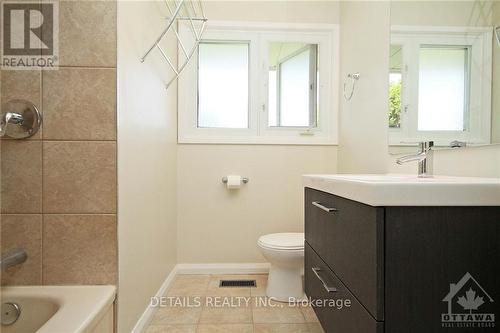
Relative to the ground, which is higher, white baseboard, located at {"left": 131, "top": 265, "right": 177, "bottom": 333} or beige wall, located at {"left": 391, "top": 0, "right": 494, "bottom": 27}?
beige wall, located at {"left": 391, "top": 0, "right": 494, "bottom": 27}

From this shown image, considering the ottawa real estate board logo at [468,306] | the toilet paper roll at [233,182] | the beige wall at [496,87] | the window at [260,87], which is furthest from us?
the window at [260,87]

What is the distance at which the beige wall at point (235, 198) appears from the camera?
2.32 meters

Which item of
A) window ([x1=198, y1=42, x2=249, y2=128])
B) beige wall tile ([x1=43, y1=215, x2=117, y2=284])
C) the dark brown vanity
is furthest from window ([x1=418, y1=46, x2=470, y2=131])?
beige wall tile ([x1=43, y1=215, x2=117, y2=284])

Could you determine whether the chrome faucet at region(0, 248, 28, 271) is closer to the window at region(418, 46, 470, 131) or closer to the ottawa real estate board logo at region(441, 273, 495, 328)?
the ottawa real estate board logo at region(441, 273, 495, 328)

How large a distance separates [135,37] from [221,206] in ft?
4.55

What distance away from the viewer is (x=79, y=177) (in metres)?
1.19

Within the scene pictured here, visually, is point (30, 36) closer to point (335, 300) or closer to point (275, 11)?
point (335, 300)

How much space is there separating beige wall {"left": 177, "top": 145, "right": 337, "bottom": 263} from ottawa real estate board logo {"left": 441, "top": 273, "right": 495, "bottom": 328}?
5.33 ft

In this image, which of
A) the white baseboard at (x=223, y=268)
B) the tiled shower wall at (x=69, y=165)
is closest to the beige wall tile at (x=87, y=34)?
the tiled shower wall at (x=69, y=165)

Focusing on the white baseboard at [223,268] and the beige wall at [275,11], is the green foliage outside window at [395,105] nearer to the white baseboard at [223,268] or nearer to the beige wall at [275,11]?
the beige wall at [275,11]

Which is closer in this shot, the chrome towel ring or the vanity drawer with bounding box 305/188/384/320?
the vanity drawer with bounding box 305/188/384/320

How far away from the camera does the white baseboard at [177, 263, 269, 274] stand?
7.58 ft

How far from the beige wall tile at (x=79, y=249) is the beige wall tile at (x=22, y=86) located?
15.6 inches

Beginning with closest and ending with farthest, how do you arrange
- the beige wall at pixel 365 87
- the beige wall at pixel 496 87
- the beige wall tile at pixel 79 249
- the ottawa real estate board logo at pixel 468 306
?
the ottawa real estate board logo at pixel 468 306 → the beige wall at pixel 496 87 → the beige wall tile at pixel 79 249 → the beige wall at pixel 365 87
